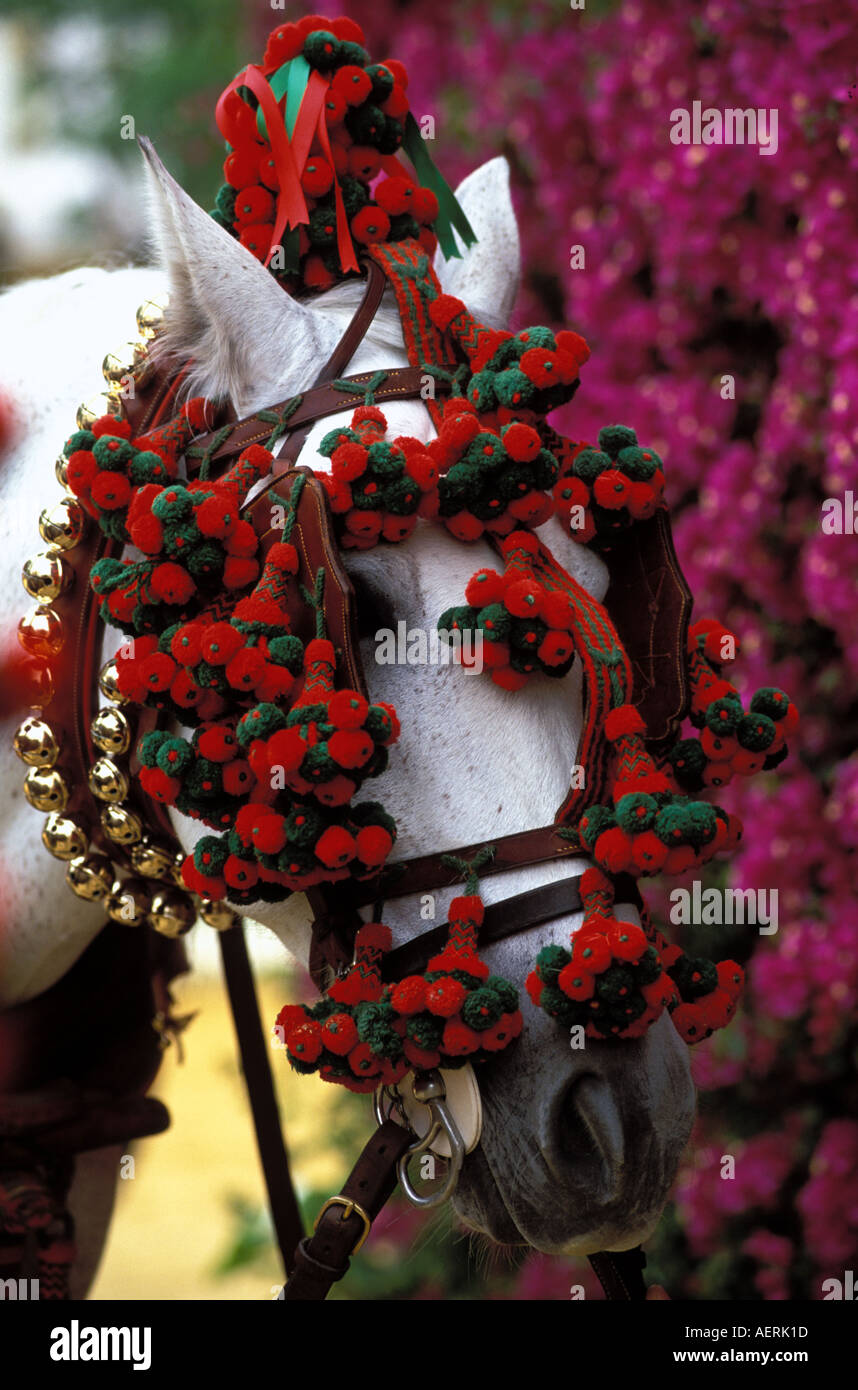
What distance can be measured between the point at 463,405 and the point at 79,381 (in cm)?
73

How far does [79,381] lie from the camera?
6.68ft

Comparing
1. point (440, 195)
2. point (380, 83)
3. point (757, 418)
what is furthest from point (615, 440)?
point (757, 418)

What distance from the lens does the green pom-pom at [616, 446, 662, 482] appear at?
1.75 m

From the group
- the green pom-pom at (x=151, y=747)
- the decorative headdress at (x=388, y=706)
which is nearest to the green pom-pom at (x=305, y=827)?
the decorative headdress at (x=388, y=706)

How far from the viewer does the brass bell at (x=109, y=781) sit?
5.78 feet

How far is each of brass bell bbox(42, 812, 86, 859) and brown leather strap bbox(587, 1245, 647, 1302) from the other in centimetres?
89

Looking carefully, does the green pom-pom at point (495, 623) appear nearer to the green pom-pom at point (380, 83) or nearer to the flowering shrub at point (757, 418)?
the green pom-pom at point (380, 83)

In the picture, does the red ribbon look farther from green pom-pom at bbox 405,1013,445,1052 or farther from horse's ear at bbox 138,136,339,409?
green pom-pom at bbox 405,1013,445,1052

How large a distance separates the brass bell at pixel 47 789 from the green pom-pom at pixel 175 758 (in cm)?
34

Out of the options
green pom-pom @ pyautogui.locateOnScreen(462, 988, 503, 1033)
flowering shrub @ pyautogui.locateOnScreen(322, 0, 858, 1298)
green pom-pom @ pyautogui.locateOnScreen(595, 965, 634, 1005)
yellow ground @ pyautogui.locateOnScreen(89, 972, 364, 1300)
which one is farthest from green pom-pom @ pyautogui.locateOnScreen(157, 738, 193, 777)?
yellow ground @ pyautogui.locateOnScreen(89, 972, 364, 1300)

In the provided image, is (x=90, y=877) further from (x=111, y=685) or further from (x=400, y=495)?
(x=400, y=495)

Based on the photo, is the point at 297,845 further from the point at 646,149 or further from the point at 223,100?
the point at 646,149

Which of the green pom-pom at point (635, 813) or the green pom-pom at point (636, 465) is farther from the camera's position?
the green pom-pom at point (636, 465)
